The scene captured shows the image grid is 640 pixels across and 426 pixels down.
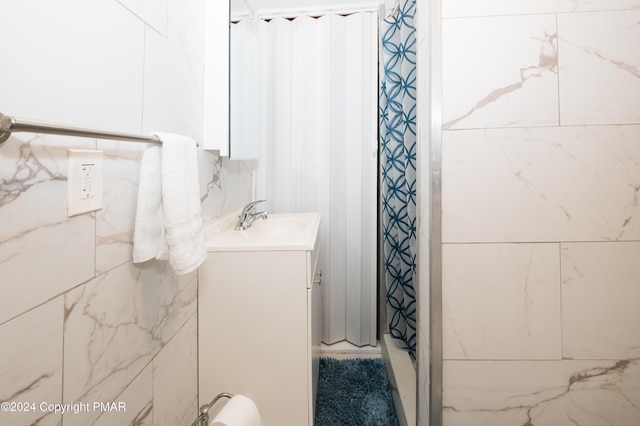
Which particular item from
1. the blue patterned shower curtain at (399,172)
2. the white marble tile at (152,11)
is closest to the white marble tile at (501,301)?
the blue patterned shower curtain at (399,172)

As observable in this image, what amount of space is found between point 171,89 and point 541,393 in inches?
58.3

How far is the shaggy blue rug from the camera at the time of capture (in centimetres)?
141

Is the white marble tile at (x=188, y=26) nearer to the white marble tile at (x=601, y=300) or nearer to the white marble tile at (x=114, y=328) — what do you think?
the white marble tile at (x=114, y=328)

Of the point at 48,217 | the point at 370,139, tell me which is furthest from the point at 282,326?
the point at 370,139

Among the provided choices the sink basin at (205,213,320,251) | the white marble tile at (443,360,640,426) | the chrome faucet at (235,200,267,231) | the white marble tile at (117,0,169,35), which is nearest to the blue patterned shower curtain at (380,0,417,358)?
the sink basin at (205,213,320,251)

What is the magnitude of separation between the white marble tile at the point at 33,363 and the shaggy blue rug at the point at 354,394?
3.87 ft

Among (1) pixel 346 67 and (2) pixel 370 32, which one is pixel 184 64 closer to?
(1) pixel 346 67

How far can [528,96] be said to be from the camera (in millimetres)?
888

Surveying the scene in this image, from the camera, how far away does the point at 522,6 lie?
88cm

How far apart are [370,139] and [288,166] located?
0.55 m

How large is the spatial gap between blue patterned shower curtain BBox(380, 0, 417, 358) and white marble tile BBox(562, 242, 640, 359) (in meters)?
0.63

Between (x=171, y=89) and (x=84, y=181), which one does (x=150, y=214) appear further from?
(x=171, y=89)

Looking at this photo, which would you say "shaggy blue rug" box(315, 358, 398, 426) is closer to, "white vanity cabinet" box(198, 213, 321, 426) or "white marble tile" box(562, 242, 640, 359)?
"white vanity cabinet" box(198, 213, 321, 426)

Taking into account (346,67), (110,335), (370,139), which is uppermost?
(346,67)
